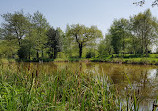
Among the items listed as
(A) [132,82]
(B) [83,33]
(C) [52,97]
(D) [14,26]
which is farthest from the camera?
(B) [83,33]

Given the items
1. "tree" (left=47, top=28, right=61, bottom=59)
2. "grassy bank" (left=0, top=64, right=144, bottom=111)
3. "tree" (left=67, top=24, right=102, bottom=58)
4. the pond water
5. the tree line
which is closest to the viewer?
"grassy bank" (left=0, top=64, right=144, bottom=111)

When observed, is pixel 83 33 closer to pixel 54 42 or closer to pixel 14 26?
pixel 54 42

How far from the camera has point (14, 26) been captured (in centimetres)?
2723

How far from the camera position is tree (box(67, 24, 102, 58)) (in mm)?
32494

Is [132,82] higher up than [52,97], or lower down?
higher up

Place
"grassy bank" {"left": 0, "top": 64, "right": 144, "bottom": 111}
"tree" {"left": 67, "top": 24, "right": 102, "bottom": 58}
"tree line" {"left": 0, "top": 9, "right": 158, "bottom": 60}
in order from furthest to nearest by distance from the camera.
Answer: "tree" {"left": 67, "top": 24, "right": 102, "bottom": 58} < "tree line" {"left": 0, "top": 9, "right": 158, "bottom": 60} < "grassy bank" {"left": 0, "top": 64, "right": 144, "bottom": 111}

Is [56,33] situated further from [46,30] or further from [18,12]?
[18,12]

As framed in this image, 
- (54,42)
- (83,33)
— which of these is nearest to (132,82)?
(54,42)

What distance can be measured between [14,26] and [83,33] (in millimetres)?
17703

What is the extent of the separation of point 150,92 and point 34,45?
86.8 feet

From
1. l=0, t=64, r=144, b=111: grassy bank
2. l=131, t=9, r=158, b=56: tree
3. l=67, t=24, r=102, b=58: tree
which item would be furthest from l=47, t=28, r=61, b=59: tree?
l=0, t=64, r=144, b=111: grassy bank

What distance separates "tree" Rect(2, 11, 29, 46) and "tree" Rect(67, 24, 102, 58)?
12259mm

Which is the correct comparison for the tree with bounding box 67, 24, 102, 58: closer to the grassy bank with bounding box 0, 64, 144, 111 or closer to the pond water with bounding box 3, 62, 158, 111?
the pond water with bounding box 3, 62, 158, 111

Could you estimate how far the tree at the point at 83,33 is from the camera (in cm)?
3249
